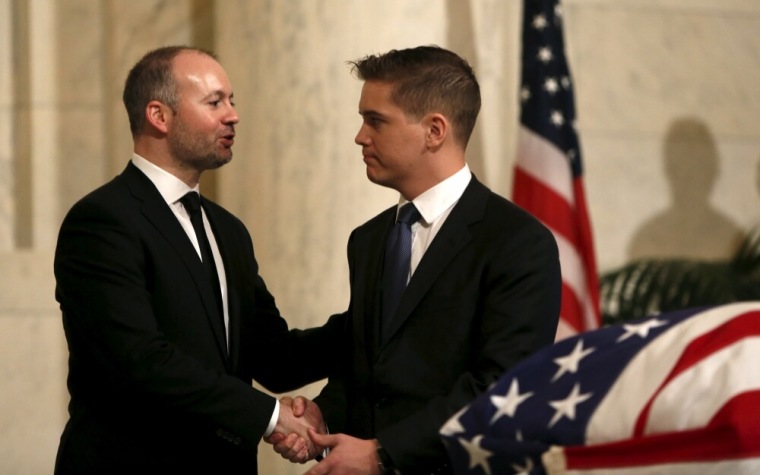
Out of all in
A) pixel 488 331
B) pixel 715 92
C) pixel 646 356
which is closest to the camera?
pixel 646 356

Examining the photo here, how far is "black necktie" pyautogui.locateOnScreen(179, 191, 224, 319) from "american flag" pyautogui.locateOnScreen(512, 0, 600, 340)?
88.7 inches

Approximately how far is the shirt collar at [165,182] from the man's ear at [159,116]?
11 cm

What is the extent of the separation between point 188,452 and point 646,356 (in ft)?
6.03

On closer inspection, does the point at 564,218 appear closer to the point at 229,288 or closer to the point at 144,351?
the point at 229,288

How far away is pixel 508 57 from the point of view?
21.7ft

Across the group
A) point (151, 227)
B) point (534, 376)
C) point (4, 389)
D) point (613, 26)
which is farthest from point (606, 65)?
point (534, 376)

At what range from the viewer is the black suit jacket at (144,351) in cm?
350

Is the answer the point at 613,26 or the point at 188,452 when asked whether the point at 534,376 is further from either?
the point at 613,26

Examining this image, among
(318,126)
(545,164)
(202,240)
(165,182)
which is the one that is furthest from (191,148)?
(545,164)

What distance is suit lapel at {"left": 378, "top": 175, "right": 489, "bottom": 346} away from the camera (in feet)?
11.2

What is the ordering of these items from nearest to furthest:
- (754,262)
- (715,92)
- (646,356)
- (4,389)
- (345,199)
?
(646,356) → (345,199) → (4,389) → (754,262) → (715,92)

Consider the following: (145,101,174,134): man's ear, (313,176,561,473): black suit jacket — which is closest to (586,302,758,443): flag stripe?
(313,176,561,473): black suit jacket

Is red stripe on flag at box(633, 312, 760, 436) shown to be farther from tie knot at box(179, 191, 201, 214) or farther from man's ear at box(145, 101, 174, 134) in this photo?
man's ear at box(145, 101, 174, 134)

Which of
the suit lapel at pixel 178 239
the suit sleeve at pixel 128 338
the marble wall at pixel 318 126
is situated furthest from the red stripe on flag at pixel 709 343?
the marble wall at pixel 318 126
